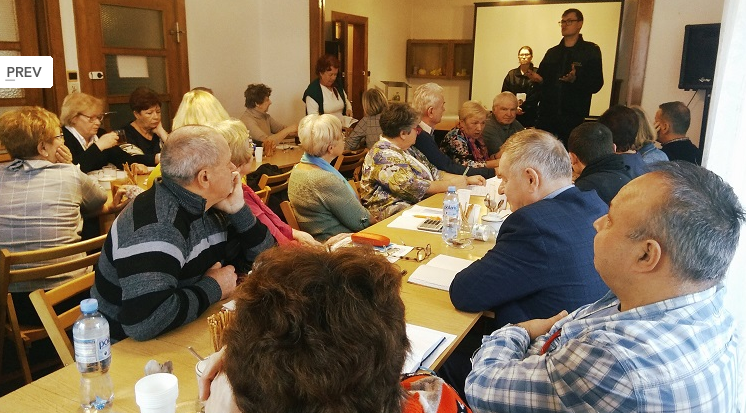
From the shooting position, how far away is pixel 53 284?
8.23 feet

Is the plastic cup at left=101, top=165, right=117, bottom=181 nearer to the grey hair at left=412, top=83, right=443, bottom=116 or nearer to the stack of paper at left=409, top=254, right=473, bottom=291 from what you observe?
the grey hair at left=412, top=83, right=443, bottom=116

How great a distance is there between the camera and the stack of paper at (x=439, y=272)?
2074mm

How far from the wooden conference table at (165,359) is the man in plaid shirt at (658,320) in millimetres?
390

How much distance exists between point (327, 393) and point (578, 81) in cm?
655

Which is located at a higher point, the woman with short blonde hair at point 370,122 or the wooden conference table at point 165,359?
the woman with short blonde hair at point 370,122

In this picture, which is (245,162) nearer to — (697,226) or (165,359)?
(165,359)

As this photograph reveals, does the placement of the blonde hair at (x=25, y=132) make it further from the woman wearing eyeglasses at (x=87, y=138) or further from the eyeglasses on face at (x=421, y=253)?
the eyeglasses on face at (x=421, y=253)

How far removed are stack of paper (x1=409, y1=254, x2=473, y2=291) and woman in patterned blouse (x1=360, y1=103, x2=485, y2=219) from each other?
1221mm

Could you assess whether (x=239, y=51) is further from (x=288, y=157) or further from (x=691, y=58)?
(x=691, y=58)

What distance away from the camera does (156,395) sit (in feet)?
3.83

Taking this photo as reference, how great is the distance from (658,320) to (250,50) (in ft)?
21.0

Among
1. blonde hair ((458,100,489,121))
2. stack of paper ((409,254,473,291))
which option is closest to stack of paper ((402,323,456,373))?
stack of paper ((409,254,473,291))

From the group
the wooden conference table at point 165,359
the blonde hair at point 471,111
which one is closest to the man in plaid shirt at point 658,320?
the wooden conference table at point 165,359

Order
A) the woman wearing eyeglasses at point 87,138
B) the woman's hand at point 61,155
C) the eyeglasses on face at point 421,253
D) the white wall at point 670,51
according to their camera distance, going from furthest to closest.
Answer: the white wall at point 670,51 < the woman wearing eyeglasses at point 87,138 < the woman's hand at point 61,155 < the eyeglasses on face at point 421,253
